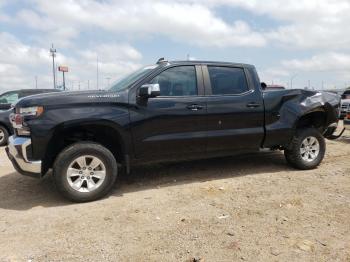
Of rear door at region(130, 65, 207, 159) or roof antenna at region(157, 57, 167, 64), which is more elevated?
roof antenna at region(157, 57, 167, 64)

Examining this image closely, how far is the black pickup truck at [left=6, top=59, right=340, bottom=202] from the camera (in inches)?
186

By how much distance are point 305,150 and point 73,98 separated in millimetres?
4012

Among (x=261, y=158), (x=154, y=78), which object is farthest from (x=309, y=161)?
(x=154, y=78)

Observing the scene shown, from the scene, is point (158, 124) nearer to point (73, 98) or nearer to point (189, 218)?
point (73, 98)

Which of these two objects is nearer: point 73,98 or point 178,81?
point 73,98

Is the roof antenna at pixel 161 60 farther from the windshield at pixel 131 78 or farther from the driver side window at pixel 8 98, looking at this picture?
the driver side window at pixel 8 98

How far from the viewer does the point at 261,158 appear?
7.39 m

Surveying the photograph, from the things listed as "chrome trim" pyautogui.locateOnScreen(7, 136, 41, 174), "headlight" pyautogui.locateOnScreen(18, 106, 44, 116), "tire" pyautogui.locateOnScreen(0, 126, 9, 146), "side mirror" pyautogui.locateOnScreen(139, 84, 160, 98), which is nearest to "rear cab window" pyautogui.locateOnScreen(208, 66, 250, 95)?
"side mirror" pyautogui.locateOnScreen(139, 84, 160, 98)

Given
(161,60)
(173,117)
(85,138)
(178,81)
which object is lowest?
(85,138)

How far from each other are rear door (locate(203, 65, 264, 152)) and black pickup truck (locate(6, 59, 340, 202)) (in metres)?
0.02

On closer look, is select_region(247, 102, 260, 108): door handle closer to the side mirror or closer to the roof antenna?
the roof antenna

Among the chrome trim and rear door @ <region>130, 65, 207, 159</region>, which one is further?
rear door @ <region>130, 65, 207, 159</region>

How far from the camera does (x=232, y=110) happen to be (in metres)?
5.72

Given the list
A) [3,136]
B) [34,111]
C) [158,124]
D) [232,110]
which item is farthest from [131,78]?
[3,136]
